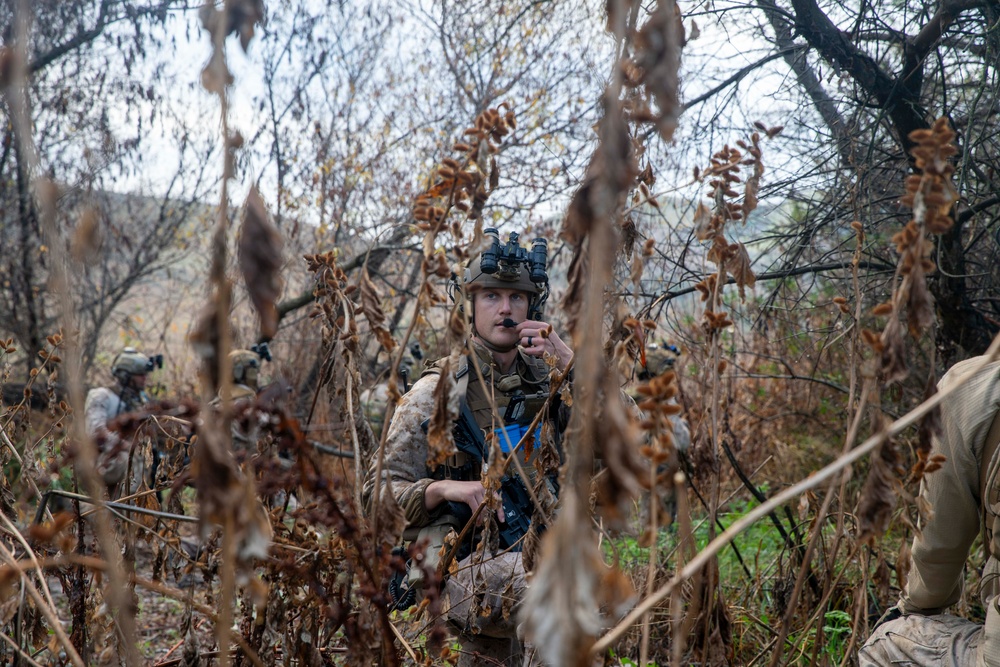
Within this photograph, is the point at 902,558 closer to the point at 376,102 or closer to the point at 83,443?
the point at 83,443

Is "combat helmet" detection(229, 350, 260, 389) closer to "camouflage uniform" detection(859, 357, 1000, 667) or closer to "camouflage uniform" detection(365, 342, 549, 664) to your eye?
"camouflage uniform" detection(365, 342, 549, 664)

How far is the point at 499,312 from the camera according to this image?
3.19 meters

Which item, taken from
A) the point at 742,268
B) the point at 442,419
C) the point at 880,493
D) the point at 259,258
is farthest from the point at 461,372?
the point at 259,258

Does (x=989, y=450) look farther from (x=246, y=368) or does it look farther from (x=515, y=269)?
(x=246, y=368)

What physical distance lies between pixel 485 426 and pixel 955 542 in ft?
5.24

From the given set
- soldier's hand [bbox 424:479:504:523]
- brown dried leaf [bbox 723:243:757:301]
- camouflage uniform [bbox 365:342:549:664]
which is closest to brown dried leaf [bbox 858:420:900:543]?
brown dried leaf [bbox 723:243:757:301]

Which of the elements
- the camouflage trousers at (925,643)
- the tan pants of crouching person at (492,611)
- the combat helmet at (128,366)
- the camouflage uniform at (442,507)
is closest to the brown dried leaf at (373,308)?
the camouflage uniform at (442,507)

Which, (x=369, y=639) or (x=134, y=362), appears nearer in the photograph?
(x=369, y=639)

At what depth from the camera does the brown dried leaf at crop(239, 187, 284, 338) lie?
84 cm

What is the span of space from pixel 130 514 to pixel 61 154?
7.83 metres

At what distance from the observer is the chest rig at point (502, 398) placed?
290 cm

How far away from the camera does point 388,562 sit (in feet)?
4.57

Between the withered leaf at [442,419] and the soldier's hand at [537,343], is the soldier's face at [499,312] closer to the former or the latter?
the soldier's hand at [537,343]

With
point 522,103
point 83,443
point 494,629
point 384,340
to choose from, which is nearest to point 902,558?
point 384,340
